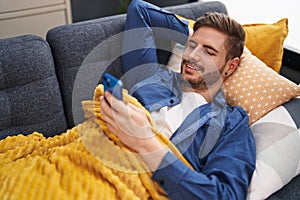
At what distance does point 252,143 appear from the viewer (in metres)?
1.14

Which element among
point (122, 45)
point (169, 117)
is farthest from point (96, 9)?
point (169, 117)

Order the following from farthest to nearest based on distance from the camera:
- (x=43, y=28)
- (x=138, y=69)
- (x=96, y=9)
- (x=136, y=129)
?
(x=96, y=9), (x=43, y=28), (x=138, y=69), (x=136, y=129)

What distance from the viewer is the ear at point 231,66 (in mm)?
1351

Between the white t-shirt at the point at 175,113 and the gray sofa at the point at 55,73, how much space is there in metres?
0.36

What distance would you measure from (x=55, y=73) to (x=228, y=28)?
2.28 feet

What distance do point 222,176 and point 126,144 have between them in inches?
11.5

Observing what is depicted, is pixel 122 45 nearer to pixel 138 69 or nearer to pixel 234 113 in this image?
pixel 138 69

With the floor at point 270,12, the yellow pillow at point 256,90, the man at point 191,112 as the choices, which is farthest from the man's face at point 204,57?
the floor at point 270,12

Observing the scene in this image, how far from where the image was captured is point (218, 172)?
1020 mm

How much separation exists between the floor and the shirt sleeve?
1.09 m

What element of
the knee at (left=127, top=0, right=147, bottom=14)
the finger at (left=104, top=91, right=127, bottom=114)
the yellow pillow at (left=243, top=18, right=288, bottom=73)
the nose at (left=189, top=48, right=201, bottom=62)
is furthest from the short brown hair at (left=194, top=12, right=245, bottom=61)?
the finger at (left=104, top=91, right=127, bottom=114)

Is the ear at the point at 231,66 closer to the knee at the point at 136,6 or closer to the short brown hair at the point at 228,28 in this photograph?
the short brown hair at the point at 228,28

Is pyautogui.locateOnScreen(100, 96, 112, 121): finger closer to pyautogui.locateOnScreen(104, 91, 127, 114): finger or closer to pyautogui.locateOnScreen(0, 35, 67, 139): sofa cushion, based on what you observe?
pyautogui.locateOnScreen(104, 91, 127, 114): finger

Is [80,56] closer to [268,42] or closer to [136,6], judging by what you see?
[136,6]
